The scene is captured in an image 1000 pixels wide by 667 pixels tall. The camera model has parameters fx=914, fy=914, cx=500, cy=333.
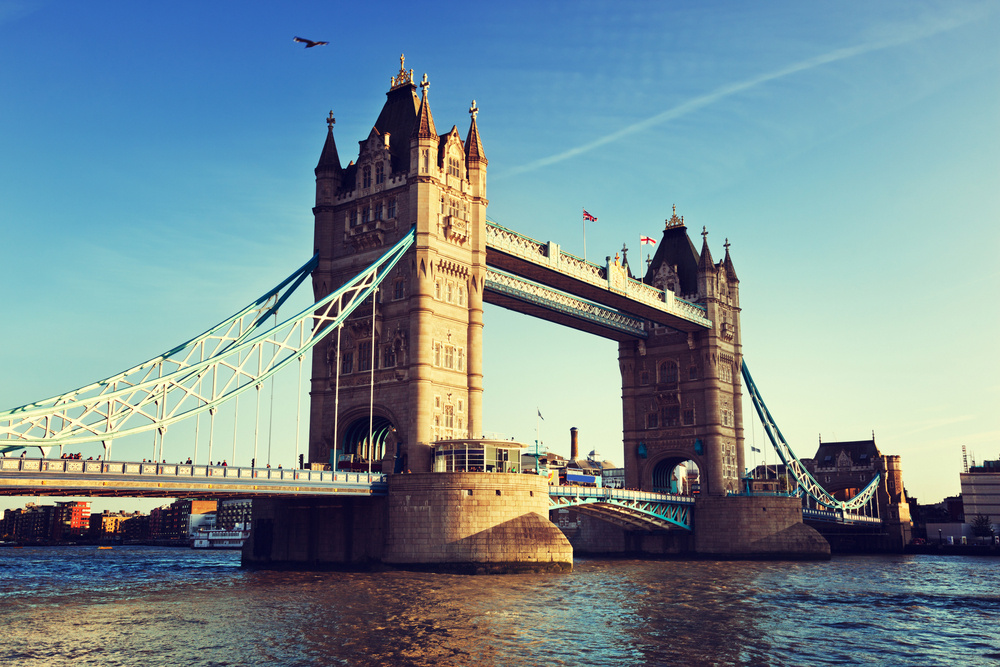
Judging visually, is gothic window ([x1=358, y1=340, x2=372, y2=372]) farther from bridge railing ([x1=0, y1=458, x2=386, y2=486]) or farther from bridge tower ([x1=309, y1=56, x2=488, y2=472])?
bridge railing ([x1=0, y1=458, x2=386, y2=486])

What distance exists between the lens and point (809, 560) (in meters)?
81.6

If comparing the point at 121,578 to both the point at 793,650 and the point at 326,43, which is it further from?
the point at 793,650

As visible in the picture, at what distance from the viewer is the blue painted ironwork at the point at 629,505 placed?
66688 millimetres

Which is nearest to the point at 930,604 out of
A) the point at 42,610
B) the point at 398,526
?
the point at 398,526

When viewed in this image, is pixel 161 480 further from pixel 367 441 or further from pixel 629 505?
pixel 629 505

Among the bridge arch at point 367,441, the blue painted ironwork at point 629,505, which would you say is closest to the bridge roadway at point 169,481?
the blue painted ironwork at point 629,505

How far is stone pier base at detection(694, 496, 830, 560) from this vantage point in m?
82.6

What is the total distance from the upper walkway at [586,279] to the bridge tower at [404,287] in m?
3.60

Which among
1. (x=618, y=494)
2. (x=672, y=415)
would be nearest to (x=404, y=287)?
(x=618, y=494)

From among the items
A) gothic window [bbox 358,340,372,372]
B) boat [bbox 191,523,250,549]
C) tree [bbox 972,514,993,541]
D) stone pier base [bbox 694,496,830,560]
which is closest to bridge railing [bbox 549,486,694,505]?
stone pier base [bbox 694,496,830,560]

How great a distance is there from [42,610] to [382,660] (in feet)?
66.4

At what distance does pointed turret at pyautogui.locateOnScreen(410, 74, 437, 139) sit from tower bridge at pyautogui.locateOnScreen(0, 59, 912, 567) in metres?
0.16

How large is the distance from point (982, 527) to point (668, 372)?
61.6 meters

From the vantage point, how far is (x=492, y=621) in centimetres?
3441
